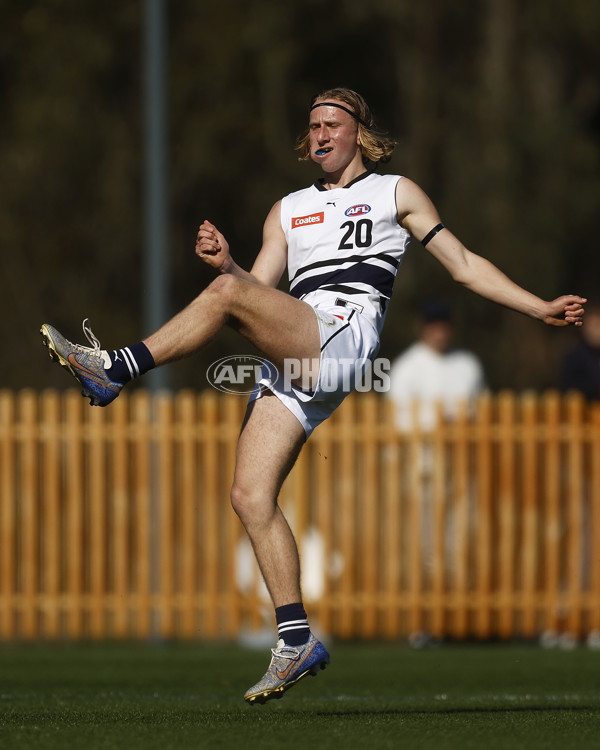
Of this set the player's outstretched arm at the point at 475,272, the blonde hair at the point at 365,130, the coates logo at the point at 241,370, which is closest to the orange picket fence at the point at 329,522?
the coates logo at the point at 241,370

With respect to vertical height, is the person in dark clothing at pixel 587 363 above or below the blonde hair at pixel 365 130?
below

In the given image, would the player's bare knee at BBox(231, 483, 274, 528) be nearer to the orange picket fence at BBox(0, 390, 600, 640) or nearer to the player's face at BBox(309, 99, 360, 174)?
the player's face at BBox(309, 99, 360, 174)

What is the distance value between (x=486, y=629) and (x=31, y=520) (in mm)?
3544

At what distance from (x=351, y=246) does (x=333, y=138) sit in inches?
19.2

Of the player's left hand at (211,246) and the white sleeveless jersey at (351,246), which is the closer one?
the player's left hand at (211,246)

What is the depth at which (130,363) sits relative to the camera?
5328mm

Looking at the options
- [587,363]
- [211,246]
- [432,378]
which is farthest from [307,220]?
[587,363]

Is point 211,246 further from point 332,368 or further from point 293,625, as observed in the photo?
point 293,625

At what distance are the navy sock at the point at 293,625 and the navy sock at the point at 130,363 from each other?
1.17 meters

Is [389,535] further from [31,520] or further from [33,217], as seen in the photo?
[33,217]

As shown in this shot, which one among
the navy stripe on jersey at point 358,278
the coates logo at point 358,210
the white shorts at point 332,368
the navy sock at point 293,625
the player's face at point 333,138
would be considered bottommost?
the navy sock at point 293,625

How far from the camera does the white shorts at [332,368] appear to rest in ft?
18.6

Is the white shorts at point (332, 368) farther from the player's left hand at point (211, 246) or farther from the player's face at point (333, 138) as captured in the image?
the player's face at point (333, 138)

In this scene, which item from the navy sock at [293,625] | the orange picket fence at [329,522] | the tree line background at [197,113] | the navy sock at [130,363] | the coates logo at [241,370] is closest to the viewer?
the navy sock at [130,363]
